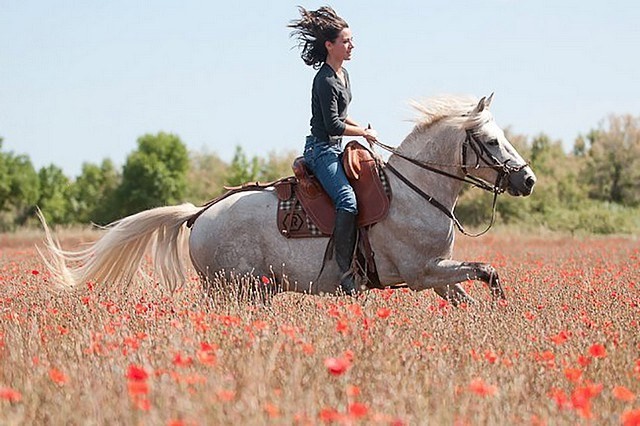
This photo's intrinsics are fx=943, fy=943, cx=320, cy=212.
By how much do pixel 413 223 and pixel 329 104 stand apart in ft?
4.06

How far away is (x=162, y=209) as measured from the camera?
906 centimetres

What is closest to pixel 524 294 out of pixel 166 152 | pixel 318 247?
pixel 318 247

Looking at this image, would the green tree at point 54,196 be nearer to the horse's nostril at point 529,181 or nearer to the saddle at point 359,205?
the saddle at point 359,205

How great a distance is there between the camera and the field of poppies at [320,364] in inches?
143

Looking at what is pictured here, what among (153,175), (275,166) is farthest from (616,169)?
(153,175)

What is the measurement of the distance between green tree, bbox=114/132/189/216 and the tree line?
0.30ft

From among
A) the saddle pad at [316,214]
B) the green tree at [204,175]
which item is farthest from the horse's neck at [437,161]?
the green tree at [204,175]

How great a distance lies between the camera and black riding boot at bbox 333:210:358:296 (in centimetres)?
790

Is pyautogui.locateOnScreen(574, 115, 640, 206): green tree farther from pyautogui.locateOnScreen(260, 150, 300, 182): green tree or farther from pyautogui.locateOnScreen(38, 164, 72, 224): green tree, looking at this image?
pyautogui.locateOnScreen(38, 164, 72, 224): green tree

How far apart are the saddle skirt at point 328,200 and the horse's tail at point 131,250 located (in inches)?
47.8

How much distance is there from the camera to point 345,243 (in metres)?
7.94

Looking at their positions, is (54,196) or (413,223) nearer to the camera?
A: (413,223)

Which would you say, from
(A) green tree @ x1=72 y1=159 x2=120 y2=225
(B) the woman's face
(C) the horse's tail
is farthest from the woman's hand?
(A) green tree @ x1=72 y1=159 x2=120 y2=225

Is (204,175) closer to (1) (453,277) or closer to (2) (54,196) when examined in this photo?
(2) (54,196)
